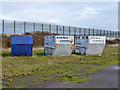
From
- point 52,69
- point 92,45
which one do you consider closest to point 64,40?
point 92,45

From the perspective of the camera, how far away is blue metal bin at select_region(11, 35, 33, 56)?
41.2 feet

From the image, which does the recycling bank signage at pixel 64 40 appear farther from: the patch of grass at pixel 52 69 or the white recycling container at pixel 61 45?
the patch of grass at pixel 52 69

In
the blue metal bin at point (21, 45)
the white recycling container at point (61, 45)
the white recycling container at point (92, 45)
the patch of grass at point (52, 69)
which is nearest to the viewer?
the patch of grass at point (52, 69)

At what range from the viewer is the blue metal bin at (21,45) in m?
12.6

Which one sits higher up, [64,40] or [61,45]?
[64,40]

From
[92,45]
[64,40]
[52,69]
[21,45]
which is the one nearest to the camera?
[52,69]

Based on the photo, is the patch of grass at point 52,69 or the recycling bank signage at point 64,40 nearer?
the patch of grass at point 52,69

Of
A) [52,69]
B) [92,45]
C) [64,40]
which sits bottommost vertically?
[52,69]

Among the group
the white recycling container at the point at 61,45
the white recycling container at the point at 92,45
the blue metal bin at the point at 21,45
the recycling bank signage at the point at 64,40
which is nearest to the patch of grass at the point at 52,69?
the blue metal bin at the point at 21,45

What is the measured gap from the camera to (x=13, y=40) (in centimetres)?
1256

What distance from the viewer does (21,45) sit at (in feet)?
41.5

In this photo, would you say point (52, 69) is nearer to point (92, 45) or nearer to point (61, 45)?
point (61, 45)

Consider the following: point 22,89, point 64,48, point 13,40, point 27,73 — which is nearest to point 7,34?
point 13,40

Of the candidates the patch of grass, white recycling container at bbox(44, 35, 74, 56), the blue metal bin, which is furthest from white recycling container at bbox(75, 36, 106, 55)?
the blue metal bin
